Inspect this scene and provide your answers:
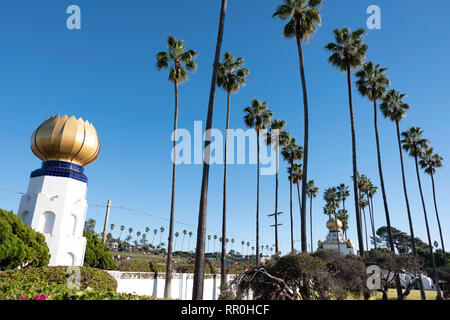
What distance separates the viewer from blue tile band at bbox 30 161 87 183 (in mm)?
22047

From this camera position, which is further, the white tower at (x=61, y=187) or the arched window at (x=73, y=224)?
the arched window at (x=73, y=224)

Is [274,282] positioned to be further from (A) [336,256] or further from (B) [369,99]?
(B) [369,99]

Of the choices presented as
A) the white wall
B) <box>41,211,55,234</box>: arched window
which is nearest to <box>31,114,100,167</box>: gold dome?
<box>41,211,55,234</box>: arched window

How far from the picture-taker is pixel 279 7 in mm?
20156

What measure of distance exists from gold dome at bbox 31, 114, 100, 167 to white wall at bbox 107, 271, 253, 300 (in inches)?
390

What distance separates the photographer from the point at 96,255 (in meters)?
24.1

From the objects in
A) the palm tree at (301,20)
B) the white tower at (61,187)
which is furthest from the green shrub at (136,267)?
the palm tree at (301,20)

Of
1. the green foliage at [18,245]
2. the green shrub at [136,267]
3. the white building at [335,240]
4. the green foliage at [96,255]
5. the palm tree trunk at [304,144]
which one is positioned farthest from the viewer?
the white building at [335,240]

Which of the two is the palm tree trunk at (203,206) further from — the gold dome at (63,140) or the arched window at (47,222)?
the arched window at (47,222)

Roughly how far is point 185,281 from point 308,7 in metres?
24.9

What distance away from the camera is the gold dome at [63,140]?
2186cm

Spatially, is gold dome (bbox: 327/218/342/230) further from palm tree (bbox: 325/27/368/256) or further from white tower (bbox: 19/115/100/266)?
white tower (bbox: 19/115/100/266)

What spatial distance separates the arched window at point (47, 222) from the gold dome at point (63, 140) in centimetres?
442
